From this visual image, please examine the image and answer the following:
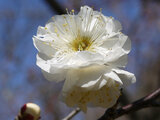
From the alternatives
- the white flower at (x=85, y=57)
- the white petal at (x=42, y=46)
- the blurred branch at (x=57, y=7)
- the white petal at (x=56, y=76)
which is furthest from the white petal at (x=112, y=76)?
the blurred branch at (x=57, y=7)

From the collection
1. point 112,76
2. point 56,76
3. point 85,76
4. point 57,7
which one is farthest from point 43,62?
point 57,7

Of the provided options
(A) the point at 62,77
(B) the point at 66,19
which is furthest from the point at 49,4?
(A) the point at 62,77

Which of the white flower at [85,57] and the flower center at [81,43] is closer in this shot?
the white flower at [85,57]

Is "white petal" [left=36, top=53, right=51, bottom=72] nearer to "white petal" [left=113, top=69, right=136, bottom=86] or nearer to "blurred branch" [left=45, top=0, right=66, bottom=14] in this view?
"white petal" [left=113, top=69, right=136, bottom=86]

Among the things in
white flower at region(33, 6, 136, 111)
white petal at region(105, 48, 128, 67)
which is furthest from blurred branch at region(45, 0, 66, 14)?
white petal at region(105, 48, 128, 67)

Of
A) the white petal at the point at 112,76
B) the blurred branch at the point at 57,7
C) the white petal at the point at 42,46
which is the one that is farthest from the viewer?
the blurred branch at the point at 57,7

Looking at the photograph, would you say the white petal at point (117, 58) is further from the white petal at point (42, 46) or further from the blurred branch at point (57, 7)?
the blurred branch at point (57, 7)

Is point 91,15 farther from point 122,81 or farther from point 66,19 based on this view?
point 122,81

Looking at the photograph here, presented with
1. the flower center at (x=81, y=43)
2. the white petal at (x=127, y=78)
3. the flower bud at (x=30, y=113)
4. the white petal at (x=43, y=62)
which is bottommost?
the flower bud at (x=30, y=113)
